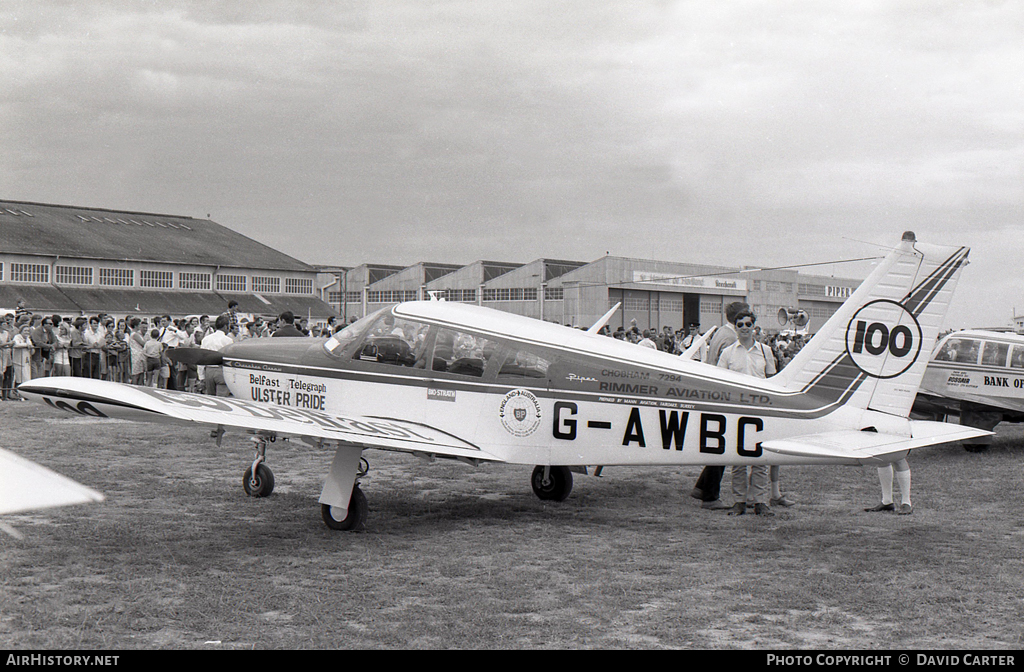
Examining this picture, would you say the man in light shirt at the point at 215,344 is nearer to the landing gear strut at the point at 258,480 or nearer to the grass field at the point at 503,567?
the grass field at the point at 503,567

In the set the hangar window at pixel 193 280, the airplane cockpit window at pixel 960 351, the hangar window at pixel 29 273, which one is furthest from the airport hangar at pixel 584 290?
the airplane cockpit window at pixel 960 351

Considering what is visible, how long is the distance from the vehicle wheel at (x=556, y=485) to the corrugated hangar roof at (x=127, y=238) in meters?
50.1

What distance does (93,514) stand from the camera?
27.3 ft

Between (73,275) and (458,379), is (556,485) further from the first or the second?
(73,275)

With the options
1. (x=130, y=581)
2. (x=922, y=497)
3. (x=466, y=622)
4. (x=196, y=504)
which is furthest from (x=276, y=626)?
(x=922, y=497)

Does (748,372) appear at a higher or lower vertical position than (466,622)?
higher

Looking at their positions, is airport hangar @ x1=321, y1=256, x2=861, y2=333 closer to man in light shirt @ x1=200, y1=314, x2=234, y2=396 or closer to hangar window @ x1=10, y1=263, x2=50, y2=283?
hangar window @ x1=10, y1=263, x2=50, y2=283

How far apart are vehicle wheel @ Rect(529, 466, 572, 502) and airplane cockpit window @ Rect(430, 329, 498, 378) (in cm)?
176

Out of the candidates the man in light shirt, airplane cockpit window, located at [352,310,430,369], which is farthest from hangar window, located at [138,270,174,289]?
airplane cockpit window, located at [352,310,430,369]

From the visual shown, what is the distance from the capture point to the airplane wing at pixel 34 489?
28.7 feet

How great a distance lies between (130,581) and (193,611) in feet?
3.04

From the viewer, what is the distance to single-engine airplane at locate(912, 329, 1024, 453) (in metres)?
14.5

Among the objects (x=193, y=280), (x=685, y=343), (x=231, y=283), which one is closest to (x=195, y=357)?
(x=685, y=343)

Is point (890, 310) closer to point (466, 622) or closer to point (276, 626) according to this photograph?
point (466, 622)
